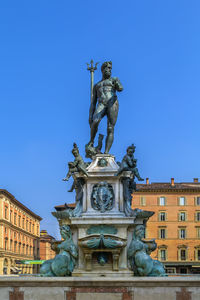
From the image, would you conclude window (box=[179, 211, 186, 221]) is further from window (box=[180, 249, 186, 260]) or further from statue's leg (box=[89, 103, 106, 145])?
statue's leg (box=[89, 103, 106, 145])

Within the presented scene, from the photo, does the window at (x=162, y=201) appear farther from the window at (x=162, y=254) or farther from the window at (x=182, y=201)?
the window at (x=162, y=254)

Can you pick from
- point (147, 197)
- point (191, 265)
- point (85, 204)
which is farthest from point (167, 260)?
point (85, 204)

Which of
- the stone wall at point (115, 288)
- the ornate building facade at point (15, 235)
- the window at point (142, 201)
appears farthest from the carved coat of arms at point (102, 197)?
the window at point (142, 201)

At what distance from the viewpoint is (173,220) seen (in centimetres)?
7644

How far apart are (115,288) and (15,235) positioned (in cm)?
7802

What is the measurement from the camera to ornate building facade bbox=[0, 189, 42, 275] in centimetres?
7547

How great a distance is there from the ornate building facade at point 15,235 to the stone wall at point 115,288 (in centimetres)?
6526

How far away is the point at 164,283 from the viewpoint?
10.1 metres

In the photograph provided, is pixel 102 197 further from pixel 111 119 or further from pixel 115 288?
pixel 115 288

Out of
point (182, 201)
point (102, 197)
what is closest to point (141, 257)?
point (102, 197)

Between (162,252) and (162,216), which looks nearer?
(162,252)

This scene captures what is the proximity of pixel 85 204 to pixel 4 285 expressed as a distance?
3392 mm

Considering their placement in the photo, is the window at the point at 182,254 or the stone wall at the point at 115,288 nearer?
the stone wall at the point at 115,288

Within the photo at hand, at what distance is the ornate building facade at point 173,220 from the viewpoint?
74.9 metres
